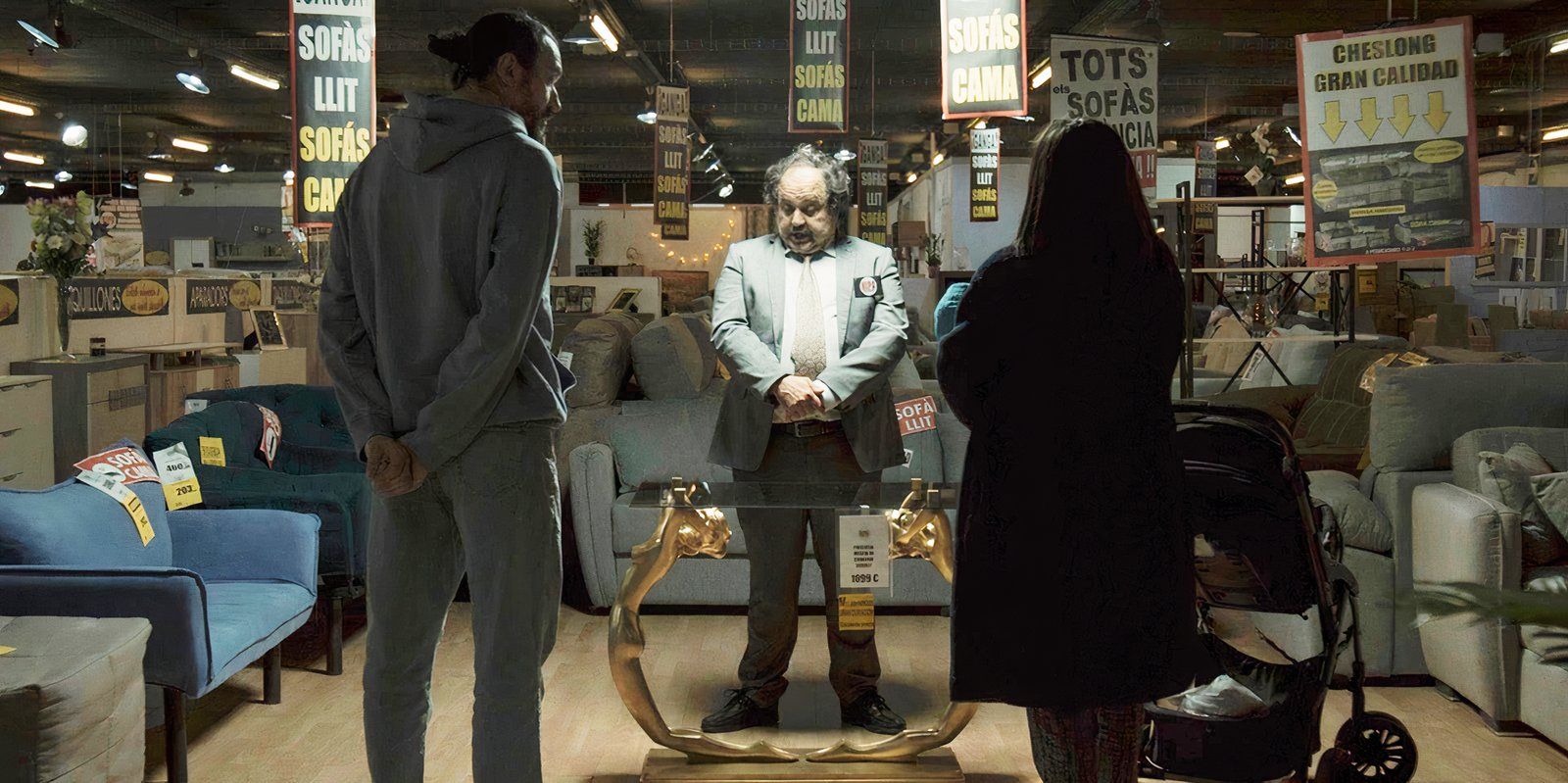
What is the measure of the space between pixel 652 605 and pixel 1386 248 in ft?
11.2

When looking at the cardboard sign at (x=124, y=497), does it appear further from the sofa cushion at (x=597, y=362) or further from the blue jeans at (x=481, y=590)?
the sofa cushion at (x=597, y=362)

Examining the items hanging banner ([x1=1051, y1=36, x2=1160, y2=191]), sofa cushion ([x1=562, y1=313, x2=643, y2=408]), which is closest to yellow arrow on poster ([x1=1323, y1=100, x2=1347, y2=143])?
hanging banner ([x1=1051, y1=36, x2=1160, y2=191])

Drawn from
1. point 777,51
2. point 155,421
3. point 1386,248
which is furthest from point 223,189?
point 1386,248

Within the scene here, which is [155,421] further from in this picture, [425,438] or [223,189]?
[223,189]

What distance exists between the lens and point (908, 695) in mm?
4043

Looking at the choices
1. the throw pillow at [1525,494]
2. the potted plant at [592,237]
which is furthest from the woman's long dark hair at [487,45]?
the potted plant at [592,237]

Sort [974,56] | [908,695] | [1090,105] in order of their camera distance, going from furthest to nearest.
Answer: [1090,105] → [974,56] → [908,695]

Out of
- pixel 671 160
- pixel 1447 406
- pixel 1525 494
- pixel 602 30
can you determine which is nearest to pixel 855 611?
pixel 1525 494

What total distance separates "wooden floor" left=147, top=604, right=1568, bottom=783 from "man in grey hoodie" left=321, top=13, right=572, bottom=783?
1.22m

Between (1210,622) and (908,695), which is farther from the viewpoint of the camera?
(908,695)

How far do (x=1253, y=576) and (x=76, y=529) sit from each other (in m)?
2.79

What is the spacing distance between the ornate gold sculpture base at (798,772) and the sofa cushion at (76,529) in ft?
4.72

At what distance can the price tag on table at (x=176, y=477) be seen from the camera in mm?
3799

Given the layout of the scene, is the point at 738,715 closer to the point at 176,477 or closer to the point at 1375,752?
the point at 1375,752
